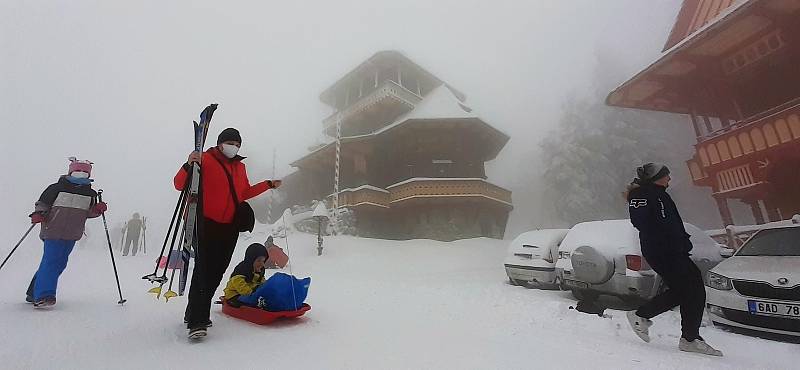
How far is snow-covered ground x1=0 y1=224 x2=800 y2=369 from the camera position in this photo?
2.34 meters

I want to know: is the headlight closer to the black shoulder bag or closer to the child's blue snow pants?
the black shoulder bag

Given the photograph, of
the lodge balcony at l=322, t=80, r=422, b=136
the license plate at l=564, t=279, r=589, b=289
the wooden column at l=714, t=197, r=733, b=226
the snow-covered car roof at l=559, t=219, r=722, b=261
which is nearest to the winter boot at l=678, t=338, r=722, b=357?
the snow-covered car roof at l=559, t=219, r=722, b=261

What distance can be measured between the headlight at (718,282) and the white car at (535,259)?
9.65 feet

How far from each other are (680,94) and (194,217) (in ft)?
46.5

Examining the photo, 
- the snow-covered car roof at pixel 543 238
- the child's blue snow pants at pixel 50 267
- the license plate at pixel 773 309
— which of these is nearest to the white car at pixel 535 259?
the snow-covered car roof at pixel 543 238

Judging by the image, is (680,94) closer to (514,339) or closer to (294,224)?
(514,339)

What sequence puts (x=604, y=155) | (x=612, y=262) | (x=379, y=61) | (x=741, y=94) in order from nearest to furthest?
(x=612, y=262) < (x=741, y=94) < (x=379, y=61) < (x=604, y=155)

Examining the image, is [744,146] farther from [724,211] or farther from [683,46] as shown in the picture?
[683,46]

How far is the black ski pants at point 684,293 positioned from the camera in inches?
125

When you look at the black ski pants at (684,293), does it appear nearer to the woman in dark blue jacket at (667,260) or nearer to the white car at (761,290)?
the woman in dark blue jacket at (667,260)

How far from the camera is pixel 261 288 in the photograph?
351 centimetres

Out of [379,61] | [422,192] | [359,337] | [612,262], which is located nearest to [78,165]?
[359,337]

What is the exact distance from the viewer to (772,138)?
8969 mm

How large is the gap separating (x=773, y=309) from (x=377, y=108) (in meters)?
18.9
